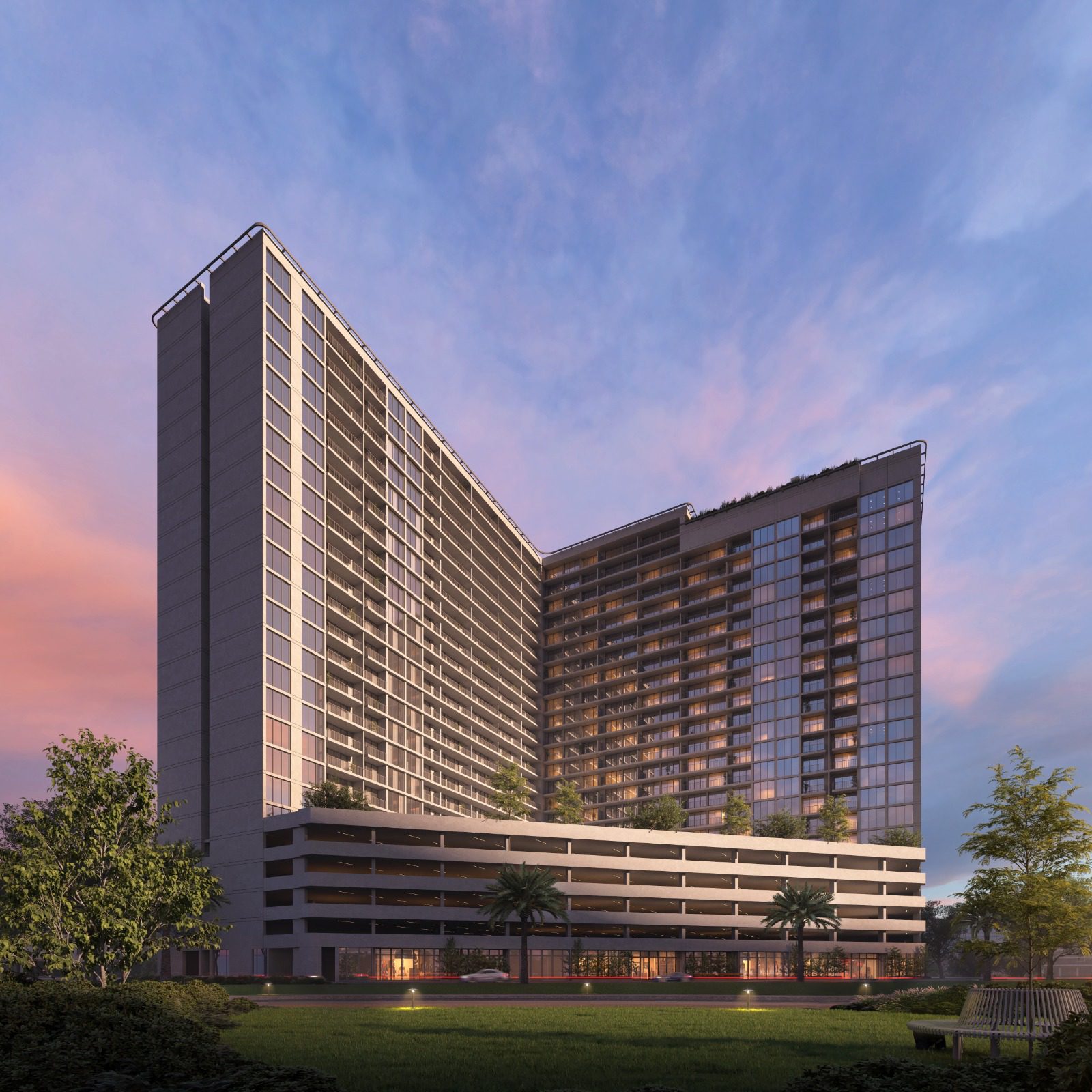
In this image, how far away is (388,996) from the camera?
58.6 metres

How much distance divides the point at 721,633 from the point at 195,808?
3598 inches

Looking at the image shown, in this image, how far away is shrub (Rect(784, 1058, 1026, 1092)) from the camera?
1612 centimetres

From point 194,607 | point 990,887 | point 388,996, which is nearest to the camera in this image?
point 990,887

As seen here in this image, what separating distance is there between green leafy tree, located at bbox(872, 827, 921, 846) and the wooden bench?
116506mm

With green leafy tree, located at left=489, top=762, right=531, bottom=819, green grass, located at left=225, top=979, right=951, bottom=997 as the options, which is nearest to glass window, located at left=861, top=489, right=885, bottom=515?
green leafy tree, located at left=489, top=762, right=531, bottom=819

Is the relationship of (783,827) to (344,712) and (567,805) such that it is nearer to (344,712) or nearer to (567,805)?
(567,805)

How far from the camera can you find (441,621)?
471ft

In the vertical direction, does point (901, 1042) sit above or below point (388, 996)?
above

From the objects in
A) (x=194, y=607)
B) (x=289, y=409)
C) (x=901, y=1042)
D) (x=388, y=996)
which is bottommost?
(x=388, y=996)

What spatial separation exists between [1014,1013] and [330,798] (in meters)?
A: 82.4

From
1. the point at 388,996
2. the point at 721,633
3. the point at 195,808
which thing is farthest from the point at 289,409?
the point at 721,633

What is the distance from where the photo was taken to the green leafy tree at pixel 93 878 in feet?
102

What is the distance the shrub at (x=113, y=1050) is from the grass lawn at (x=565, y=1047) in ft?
7.60

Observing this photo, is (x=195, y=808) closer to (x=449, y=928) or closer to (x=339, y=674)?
(x=339, y=674)
